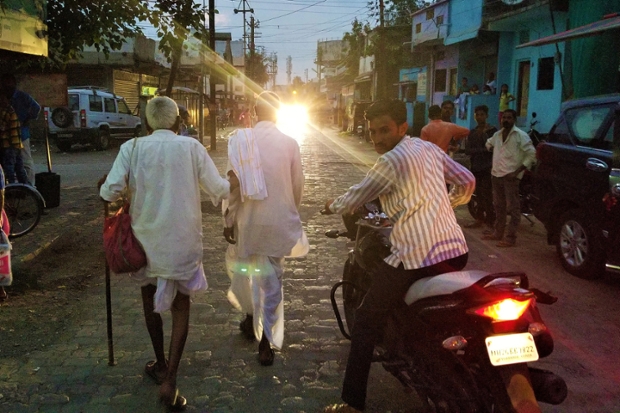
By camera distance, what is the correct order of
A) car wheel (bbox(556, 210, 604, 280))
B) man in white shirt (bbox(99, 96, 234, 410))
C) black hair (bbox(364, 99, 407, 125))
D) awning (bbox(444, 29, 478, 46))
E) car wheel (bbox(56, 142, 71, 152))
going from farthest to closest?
car wheel (bbox(56, 142, 71, 152)) < awning (bbox(444, 29, 478, 46)) < car wheel (bbox(556, 210, 604, 280)) < man in white shirt (bbox(99, 96, 234, 410)) < black hair (bbox(364, 99, 407, 125))

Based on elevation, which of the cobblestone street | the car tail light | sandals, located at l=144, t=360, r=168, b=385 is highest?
the car tail light

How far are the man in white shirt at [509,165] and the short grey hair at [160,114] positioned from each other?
5.19m

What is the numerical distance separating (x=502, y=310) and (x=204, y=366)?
2.26 m

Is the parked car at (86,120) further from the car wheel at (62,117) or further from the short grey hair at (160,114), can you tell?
the short grey hair at (160,114)

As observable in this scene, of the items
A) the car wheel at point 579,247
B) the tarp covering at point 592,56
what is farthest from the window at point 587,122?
the tarp covering at point 592,56

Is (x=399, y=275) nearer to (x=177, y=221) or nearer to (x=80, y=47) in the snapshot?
(x=177, y=221)

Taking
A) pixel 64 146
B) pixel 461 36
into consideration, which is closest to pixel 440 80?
pixel 461 36

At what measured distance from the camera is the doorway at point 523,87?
1858 cm

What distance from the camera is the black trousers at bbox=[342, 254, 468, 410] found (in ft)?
10.1

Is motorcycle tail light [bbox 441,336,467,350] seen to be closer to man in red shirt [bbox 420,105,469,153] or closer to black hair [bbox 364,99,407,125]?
black hair [bbox 364,99,407,125]

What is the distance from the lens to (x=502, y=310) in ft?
8.87

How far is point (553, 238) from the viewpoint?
7012mm

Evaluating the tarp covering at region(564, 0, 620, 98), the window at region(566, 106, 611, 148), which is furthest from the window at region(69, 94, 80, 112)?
the window at region(566, 106, 611, 148)

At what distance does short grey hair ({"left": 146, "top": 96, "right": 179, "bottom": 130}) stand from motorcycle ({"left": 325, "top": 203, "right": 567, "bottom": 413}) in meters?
1.79
